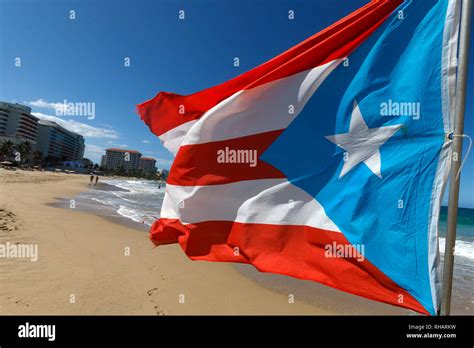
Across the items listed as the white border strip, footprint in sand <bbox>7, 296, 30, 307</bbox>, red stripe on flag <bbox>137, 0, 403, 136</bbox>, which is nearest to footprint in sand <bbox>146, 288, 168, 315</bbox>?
footprint in sand <bbox>7, 296, 30, 307</bbox>

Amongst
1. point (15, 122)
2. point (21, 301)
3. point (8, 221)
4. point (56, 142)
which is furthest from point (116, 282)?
point (56, 142)

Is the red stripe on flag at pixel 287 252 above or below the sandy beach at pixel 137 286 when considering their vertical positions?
above

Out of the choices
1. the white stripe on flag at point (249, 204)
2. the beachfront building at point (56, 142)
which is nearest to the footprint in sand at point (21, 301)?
the white stripe on flag at point (249, 204)

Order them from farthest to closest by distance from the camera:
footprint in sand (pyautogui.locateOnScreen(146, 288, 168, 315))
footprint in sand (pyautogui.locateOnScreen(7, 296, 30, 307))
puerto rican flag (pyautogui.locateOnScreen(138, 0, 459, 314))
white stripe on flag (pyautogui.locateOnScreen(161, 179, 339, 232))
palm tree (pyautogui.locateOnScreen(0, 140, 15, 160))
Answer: palm tree (pyautogui.locateOnScreen(0, 140, 15, 160)) < footprint in sand (pyautogui.locateOnScreen(146, 288, 168, 315)) < footprint in sand (pyautogui.locateOnScreen(7, 296, 30, 307)) < white stripe on flag (pyautogui.locateOnScreen(161, 179, 339, 232)) < puerto rican flag (pyautogui.locateOnScreen(138, 0, 459, 314))

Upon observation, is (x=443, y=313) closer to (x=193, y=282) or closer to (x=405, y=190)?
(x=405, y=190)
